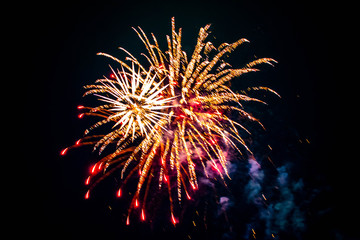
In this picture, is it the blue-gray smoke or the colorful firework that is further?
the colorful firework

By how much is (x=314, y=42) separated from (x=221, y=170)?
164 inches

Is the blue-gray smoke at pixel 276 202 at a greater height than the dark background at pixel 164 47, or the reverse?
the dark background at pixel 164 47

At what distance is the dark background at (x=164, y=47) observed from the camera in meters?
3.25

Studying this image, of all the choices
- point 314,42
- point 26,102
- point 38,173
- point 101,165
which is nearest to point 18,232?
point 38,173

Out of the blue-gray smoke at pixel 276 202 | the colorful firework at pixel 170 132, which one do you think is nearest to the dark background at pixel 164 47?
the blue-gray smoke at pixel 276 202

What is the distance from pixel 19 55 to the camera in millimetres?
4133

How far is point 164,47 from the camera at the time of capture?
15.7 feet

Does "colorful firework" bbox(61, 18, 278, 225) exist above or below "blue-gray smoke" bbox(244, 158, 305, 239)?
above

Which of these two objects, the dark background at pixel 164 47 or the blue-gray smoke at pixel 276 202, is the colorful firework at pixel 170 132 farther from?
the blue-gray smoke at pixel 276 202

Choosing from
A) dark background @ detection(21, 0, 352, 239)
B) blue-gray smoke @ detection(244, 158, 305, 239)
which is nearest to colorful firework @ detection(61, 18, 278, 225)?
dark background @ detection(21, 0, 352, 239)

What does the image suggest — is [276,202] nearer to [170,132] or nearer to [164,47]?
[170,132]

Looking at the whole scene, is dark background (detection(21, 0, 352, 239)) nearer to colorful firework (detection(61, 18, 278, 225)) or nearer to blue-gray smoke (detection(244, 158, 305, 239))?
blue-gray smoke (detection(244, 158, 305, 239))

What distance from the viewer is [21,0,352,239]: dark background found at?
10.6 feet

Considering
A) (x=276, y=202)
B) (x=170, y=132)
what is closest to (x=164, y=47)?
(x=170, y=132)
